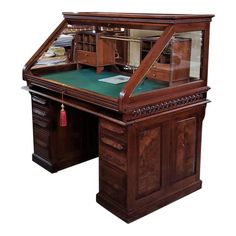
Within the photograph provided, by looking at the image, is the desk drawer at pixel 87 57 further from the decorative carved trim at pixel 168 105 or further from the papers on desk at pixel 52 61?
the decorative carved trim at pixel 168 105

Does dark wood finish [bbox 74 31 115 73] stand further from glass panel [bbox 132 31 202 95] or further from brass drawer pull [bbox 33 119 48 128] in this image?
brass drawer pull [bbox 33 119 48 128]

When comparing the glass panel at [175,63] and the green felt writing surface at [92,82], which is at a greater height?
the glass panel at [175,63]

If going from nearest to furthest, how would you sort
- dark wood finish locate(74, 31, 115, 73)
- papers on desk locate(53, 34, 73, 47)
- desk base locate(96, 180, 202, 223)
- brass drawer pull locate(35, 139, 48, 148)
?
1. desk base locate(96, 180, 202, 223)
2. dark wood finish locate(74, 31, 115, 73)
3. papers on desk locate(53, 34, 73, 47)
4. brass drawer pull locate(35, 139, 48, 148)

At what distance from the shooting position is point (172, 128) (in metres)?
3.63

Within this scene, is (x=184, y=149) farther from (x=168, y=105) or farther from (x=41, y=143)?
(x=41, y=143)

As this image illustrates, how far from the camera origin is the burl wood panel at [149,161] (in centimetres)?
344

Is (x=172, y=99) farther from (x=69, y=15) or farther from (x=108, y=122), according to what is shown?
(x=69, y=15)

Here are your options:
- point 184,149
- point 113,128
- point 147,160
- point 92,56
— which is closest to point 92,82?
point 92,56

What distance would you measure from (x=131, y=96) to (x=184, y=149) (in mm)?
935

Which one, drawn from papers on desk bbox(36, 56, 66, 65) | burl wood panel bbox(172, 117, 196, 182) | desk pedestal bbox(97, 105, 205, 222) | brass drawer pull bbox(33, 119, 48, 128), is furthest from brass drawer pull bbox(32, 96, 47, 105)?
burl wood panel bbox(172, 117, 196, 182)

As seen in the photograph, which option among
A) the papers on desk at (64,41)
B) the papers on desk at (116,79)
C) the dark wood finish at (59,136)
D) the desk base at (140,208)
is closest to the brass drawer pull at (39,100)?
the dark wood finish at (59,136)

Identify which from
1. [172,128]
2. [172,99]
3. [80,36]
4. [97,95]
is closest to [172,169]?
[172,128]

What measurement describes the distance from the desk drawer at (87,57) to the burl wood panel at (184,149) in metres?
1.17

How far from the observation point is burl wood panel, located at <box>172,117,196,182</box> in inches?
147
